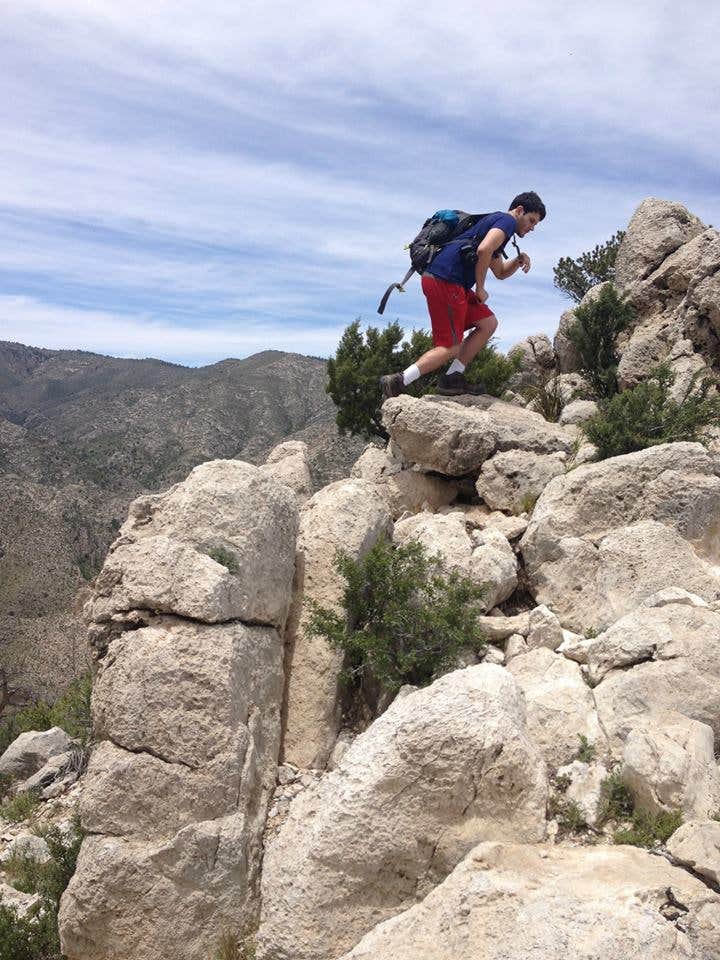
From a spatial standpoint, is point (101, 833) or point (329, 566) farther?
point (329, 566)

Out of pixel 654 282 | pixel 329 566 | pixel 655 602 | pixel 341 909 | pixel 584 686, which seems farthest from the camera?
pixel 654 282

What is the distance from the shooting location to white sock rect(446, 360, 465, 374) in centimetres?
1061

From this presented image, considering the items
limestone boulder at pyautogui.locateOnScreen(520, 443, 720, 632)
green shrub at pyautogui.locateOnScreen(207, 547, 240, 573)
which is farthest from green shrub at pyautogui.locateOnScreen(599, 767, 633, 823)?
green shrub at pyautogui.locateOnScreen(207, 547, 240, 573)

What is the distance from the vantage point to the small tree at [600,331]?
43.0 feet

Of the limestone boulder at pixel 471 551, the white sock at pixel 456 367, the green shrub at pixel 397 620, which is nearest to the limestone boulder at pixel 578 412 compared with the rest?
the white sock at pixel 456 367

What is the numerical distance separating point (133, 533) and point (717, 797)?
15.4 feet

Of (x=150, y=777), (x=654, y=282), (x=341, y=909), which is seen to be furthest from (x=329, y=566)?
(x=654, y=282)

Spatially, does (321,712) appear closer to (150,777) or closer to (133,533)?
(150,777)

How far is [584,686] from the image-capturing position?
19.6 feet

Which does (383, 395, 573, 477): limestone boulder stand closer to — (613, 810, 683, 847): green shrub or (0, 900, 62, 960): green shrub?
(613, 810, 683, 847): green shrub

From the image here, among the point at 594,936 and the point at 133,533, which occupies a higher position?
the point at 133,533

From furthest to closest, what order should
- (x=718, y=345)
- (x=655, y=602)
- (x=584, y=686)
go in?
(x=718, y=345) < (x=655, y=602) < (x=584, y=686)

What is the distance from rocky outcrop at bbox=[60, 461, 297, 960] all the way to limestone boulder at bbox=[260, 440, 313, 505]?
3.15m

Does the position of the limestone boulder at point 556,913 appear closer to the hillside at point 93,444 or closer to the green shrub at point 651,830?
the green shrub at point 651,830
